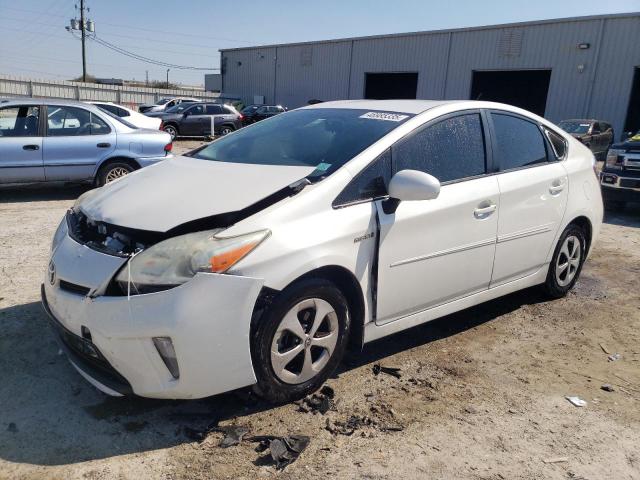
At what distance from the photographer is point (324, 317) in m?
2.93

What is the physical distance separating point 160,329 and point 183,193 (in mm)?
858

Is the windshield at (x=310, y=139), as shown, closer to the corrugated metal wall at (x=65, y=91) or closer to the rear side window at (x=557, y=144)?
the rear side window at (x=557, y=144)

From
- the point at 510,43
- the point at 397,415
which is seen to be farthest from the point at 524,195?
the point at 510,43

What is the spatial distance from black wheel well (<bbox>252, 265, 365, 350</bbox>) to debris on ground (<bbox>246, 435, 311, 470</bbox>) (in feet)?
1.90

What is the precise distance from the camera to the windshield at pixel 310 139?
10.8ft

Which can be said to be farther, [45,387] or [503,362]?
[503,362]

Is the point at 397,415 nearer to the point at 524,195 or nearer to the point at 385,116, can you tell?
the point at 385,116

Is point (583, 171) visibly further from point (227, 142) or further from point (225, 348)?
point (225, 348)

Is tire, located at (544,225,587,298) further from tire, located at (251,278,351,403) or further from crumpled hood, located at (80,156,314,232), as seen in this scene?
crumpled hood, located at (80,156,314,232)

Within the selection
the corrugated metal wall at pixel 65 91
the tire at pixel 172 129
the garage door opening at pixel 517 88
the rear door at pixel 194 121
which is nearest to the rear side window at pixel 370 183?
the tire at pixel 172 129

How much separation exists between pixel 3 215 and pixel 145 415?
5.42 m

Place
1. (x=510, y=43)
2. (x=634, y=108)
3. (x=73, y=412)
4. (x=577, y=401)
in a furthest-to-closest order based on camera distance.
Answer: (x=510, y=43) → (x=634, y=108) → (x=577, y=401) → (x=73, y=412)

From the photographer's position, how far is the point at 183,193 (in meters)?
2.98

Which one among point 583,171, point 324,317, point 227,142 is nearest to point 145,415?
point 324,317
